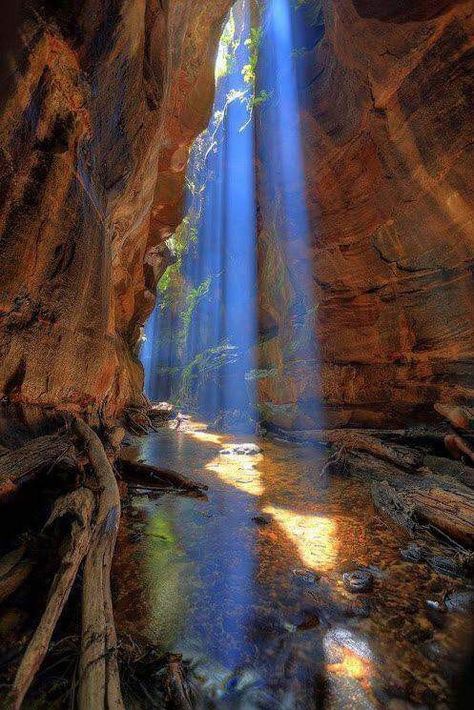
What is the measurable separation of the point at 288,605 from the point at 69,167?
5849 mm

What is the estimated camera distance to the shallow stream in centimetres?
204

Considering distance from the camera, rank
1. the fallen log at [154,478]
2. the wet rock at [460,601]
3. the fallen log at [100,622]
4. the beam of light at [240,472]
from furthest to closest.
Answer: the beam of light at [240,472] → the fallen log at [154,478] → the wet rock at [460,601] → the fallen log at [100,622]

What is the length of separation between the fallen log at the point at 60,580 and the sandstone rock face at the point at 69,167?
195 cm

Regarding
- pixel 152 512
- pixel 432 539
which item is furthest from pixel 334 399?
pixel 152 512

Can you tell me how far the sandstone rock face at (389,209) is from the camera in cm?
698

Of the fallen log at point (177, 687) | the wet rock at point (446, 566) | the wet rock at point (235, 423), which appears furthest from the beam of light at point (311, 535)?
the wet rock at point (235, 423)

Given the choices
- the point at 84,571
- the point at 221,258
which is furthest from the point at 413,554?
the point at 221,258

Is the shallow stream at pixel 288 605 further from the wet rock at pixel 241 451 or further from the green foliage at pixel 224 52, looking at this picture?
the green foliage at pixel 224 52

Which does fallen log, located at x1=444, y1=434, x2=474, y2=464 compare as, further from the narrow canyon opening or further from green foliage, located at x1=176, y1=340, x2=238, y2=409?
green foliage, located at x1=176, y1=340, x2=238, y2=409

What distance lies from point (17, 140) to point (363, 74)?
915 cm

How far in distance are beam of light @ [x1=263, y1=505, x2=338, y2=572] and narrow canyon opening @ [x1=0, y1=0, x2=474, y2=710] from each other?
41 mm

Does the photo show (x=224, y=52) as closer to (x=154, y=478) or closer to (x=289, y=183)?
(x=289, y=183)

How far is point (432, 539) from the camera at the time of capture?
4.04 m

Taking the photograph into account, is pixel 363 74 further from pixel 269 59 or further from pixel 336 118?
pixel 269 59
